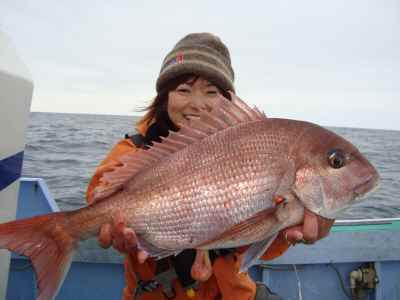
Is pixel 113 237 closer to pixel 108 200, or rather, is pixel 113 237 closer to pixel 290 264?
pixel 108 200

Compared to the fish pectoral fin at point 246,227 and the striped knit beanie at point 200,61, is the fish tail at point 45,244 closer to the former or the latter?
the fish pectoral fin at point 246,227

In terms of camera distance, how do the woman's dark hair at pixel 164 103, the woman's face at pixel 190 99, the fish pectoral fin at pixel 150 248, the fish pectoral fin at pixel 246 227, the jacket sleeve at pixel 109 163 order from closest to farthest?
the fish pectoral fin at pixel 246 227 → the fish pectoral fin at pixel 150 248 → the jacket sleeve at pixel 109 163 → the woman's face at pixel 190 99 → the woman's dark hair at pixel 164 103

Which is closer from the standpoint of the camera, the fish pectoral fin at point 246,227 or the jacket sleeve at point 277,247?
the fish pectoral fin at point 246,227

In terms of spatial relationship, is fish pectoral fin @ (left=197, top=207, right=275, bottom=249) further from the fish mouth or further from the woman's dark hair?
the woman's dark hair

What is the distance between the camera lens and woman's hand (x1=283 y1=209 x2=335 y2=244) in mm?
1878

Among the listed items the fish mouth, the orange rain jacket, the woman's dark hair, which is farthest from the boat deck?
the fish mouth

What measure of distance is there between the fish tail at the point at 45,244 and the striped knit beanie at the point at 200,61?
134cm

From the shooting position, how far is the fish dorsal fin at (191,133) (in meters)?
2.03

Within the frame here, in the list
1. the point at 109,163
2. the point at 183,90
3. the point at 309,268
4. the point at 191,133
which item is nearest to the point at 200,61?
the point at 183,90

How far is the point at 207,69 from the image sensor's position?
8.73ft

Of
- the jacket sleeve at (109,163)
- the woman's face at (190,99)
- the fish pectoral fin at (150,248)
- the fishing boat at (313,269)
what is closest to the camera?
the fish pectoral fin at (150,248)

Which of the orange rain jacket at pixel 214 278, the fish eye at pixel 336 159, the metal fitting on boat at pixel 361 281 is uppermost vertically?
the fish eye at pixel 336 159

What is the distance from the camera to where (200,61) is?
2.67 m

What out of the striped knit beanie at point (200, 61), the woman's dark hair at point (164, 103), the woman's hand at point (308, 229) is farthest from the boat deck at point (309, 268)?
the striped knit beanie at point (200, 61)
